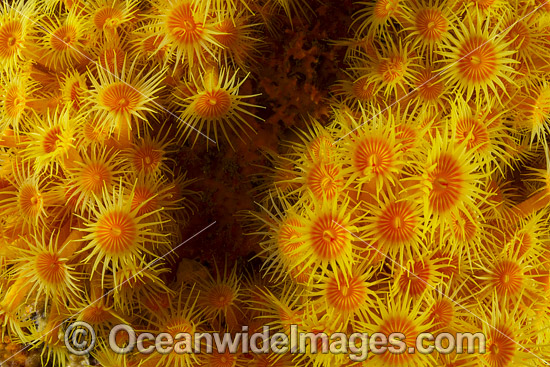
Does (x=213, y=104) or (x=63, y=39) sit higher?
(x=63, y=39)

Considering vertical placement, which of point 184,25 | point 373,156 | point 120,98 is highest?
point 184,25

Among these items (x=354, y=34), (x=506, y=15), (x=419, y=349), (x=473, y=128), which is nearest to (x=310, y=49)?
(x=354, y=34)

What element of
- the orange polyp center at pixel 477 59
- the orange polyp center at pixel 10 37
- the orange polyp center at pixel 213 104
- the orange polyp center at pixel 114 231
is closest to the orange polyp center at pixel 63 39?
the orange polyp center at pixel 10 37

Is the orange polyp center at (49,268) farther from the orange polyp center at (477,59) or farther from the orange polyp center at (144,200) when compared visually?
the orange polyp center at (477,59)

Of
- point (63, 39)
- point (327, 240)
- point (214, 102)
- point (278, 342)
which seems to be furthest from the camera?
point (63, 39)

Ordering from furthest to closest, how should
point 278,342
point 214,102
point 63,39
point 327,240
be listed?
point 63,39 → point 278,342 → point 214,102 → point 327,240

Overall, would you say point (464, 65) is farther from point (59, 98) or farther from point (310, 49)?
point (59, 98)

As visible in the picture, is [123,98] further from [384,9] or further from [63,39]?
[384,9]

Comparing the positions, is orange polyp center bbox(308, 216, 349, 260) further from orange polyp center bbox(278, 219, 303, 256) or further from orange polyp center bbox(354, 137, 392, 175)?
orange polyp center bbox(354, 137, 392, 175)

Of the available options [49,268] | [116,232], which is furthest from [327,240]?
[49,268]
